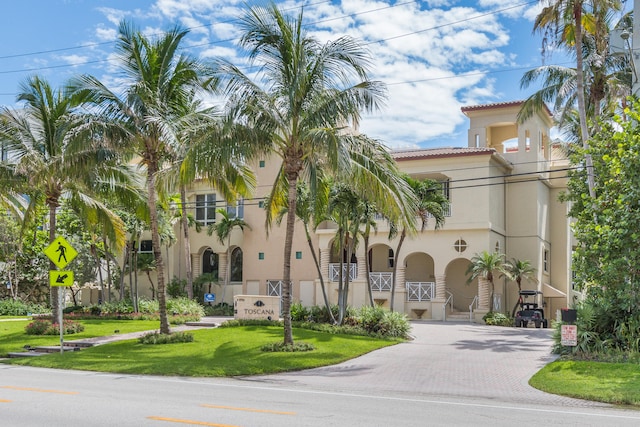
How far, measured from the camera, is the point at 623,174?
55.9ft

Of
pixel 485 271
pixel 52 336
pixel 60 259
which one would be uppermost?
pixel 60 259

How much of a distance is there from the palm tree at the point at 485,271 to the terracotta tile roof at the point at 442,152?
5173 millimetres

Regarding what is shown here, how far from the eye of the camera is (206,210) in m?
43.1

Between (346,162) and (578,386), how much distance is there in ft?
24.2

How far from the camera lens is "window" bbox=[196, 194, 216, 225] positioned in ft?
141

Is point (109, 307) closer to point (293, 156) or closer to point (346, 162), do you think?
point (293, 156)

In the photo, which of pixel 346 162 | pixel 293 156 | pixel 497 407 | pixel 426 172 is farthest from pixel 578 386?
pixel 426 172

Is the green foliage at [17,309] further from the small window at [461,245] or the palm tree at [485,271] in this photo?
the palm tree at [485,271]

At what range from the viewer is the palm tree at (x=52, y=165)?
22025 mm

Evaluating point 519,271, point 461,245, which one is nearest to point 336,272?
point 461,245

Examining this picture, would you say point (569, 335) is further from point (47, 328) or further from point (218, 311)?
point (218, 311)

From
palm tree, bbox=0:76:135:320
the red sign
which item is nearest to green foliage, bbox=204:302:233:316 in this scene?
palm tree, bbox=0:76:135:320

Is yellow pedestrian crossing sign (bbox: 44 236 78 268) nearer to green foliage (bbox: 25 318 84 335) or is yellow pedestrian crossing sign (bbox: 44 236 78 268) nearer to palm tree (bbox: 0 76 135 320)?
palm tree (bbox: 0 76 135 320)

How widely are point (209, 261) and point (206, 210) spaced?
3.63 m
